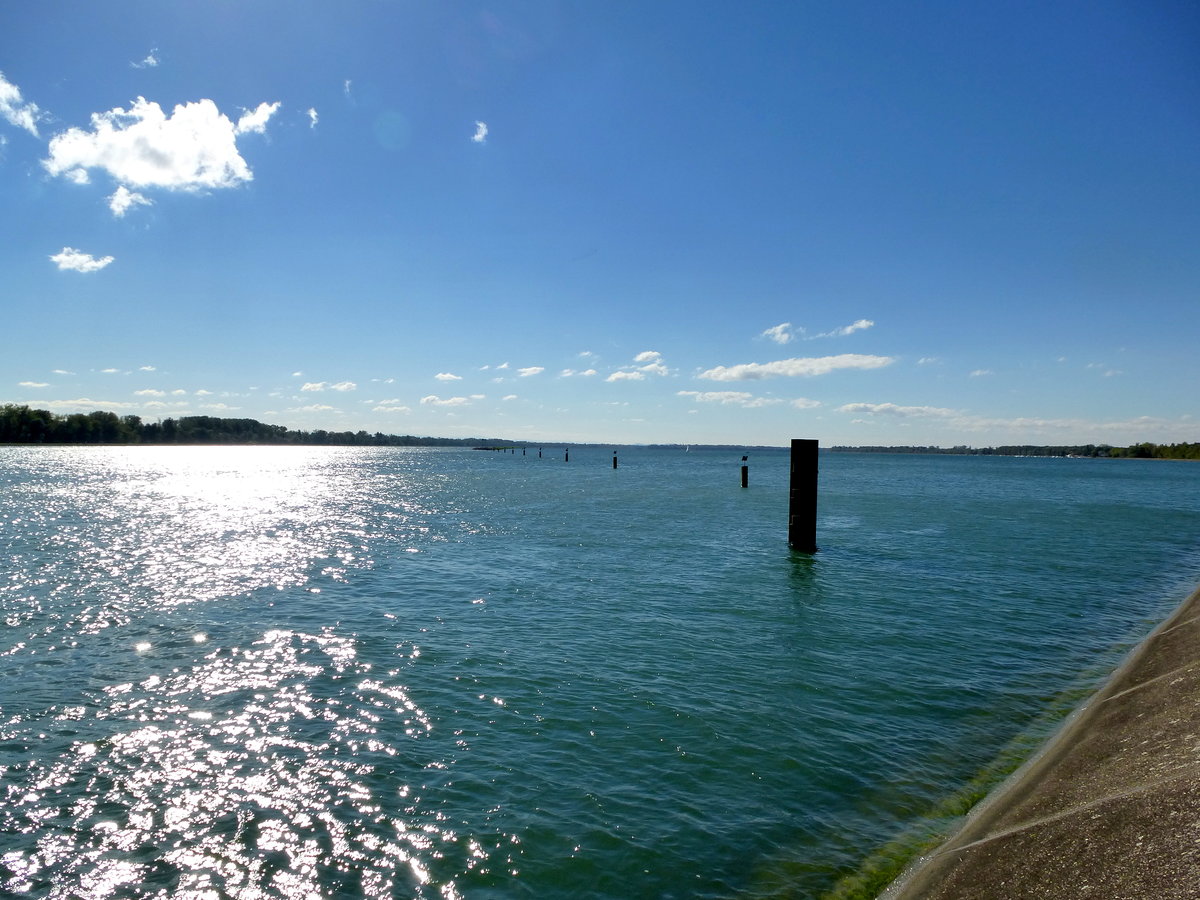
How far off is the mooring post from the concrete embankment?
56.8 ft

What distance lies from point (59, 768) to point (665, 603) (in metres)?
13.1

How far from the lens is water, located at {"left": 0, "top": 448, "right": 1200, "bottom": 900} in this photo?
21.9ft

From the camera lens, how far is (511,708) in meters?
10.4

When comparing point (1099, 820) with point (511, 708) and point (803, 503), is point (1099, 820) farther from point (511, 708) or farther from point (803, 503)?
point (803, 503)

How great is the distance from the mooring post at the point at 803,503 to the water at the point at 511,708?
222 cm

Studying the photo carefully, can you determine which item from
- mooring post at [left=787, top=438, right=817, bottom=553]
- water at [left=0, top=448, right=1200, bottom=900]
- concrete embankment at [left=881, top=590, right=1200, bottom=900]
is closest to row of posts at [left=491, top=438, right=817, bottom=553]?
mooring post at [left=787, top=438, right=817, bottom=553]

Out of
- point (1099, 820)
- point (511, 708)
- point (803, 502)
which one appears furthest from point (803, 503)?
point (1099, 820)

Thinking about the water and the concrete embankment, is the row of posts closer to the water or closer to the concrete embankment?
the water

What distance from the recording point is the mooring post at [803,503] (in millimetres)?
26266

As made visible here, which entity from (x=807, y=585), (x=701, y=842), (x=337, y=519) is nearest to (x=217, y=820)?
(x=701, y=842)

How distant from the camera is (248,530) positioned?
1363 inches

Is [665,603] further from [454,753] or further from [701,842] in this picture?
[701,842]

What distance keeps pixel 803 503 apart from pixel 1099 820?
2220cm

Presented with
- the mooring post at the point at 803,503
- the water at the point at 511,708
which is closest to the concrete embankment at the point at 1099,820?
the water at the point at 511,708
